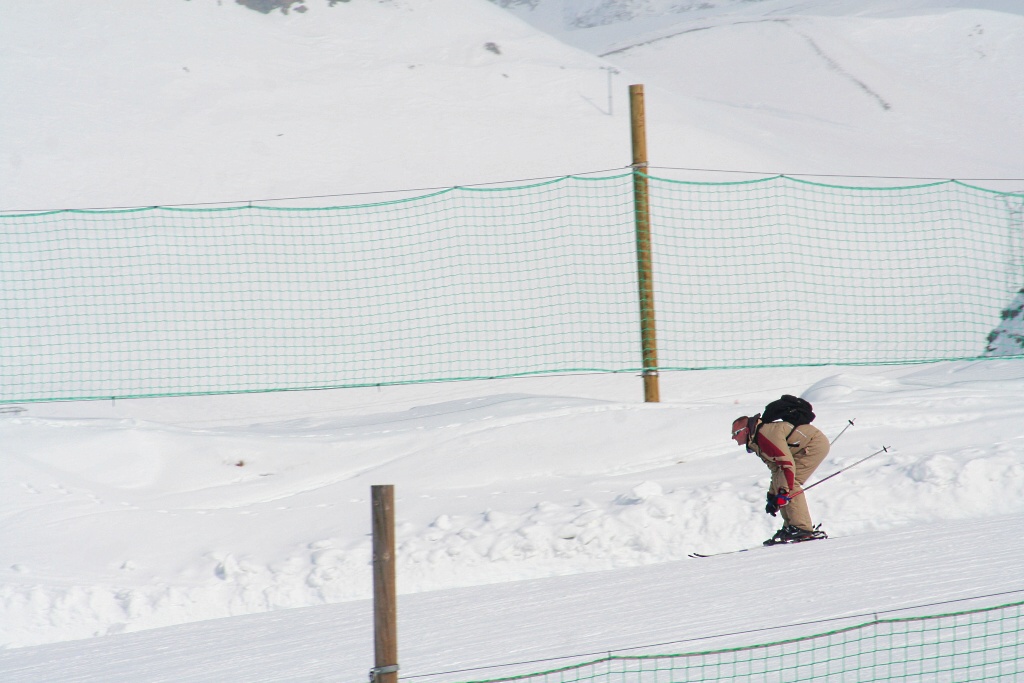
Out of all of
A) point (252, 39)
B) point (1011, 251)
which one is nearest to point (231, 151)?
point (252, 39)

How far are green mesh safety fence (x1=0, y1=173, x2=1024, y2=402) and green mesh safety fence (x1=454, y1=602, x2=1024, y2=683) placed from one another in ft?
21.1

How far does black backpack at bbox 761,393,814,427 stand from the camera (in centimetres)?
574

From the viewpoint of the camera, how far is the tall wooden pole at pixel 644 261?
822cm

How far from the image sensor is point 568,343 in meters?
11.8

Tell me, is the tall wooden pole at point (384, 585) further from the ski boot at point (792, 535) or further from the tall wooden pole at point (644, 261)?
the tall wooden pole at point (644, 261)

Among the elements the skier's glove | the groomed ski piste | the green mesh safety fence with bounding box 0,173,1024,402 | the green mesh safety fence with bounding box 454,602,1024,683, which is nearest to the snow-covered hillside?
the groomed ski piste

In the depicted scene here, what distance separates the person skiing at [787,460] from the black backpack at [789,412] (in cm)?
3

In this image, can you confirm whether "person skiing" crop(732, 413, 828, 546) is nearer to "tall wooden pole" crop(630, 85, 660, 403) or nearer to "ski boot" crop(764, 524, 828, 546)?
"ski boot" crop(764, 524, 828, 546)

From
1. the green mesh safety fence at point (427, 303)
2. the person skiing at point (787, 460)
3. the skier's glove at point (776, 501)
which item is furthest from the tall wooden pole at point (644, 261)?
the skier's glove at point (776, 501)

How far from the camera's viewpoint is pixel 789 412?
5.75 meters

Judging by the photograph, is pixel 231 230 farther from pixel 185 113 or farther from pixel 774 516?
pixel 774 516

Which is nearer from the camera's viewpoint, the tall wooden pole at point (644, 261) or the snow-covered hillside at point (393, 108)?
the tall wooden pole at point (644, 261)

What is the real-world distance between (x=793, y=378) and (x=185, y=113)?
11.4 metres

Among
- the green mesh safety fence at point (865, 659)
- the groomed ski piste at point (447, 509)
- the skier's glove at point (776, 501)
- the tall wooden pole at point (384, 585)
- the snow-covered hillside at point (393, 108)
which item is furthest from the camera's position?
the snow-covered hillside at point (393, 108)
